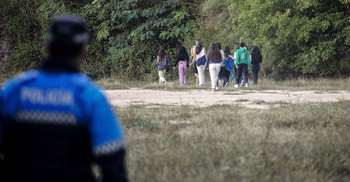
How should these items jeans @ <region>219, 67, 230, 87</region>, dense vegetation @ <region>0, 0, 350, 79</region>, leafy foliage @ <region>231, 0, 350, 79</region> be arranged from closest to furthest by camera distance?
jeans @ <region>219, 67, 230, 87</region> → leafy foliage @ <region>231, 0, 350, 79</region> → dense vegetation @ <region>0, 0, 350, 79</region>

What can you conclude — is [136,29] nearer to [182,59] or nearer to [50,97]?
[182,59]

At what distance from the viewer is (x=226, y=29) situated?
78.4 feet

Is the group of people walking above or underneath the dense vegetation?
underneath

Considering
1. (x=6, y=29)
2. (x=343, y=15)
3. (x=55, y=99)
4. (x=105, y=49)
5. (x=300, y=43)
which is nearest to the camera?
(x=55, y=99)

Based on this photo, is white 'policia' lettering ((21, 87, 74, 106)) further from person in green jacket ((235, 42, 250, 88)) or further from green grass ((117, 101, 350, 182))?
person in green jacket ((235, 42, 250, 88))

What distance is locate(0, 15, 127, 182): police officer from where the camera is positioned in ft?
6.82

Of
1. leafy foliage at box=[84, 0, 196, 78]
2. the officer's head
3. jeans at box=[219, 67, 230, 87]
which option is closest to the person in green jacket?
jeans at box=[219, 67, 230, 87]

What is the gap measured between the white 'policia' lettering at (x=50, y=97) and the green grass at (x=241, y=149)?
1743mm

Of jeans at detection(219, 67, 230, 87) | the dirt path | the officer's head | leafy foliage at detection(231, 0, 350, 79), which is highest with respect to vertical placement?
leafy foliage at detection(231, 0, 350, 79)

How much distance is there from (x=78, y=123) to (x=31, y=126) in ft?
0.70

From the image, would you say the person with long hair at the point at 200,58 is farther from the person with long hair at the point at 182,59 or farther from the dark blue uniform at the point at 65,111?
the dark blue uniform at the point at 65,111

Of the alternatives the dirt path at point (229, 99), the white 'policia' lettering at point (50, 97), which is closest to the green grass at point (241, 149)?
the white 'policia' lettering at point (50, 97)

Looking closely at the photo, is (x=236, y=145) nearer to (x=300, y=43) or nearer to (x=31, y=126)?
(x=31, y=126)

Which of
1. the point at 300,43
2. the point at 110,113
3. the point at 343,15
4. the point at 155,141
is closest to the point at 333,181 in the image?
the point at 155,141
